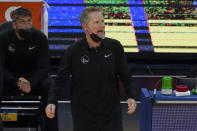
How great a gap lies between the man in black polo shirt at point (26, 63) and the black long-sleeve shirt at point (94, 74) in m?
1.41

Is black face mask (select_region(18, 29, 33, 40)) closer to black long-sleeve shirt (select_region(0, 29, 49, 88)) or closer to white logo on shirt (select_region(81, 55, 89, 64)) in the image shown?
black long-sleeve shirt (select_region(0, 29, 49, 88))

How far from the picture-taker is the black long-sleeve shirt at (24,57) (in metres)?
4.22

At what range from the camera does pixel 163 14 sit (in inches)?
252

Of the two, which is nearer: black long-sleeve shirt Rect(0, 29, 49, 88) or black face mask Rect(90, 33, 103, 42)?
black face mask Rect(90, 33, 103, 42)

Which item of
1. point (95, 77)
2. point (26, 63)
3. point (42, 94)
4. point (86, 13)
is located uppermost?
point (86, 13)

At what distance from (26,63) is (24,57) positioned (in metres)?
0.07

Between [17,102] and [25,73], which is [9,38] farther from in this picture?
[17,102]

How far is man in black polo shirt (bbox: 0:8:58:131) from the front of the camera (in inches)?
166

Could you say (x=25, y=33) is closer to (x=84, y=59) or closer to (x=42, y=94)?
(x=42, y=94)

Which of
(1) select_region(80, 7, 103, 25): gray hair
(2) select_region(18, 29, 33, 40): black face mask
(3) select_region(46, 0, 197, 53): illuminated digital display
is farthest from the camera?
(3) select_region(46, 0, 197, 53): illuminated digital display

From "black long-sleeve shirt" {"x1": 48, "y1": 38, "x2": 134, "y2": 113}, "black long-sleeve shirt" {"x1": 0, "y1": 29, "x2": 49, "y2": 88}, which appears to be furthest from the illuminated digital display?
"black long-sleeve shirt" {"x1": 48, "y1": 38, "x2": 134, "y2": 113}

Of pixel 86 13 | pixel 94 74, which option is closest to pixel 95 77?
pixel 94 74

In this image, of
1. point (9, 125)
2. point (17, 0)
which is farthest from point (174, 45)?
point (9, 125)

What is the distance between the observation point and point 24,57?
167 inches
